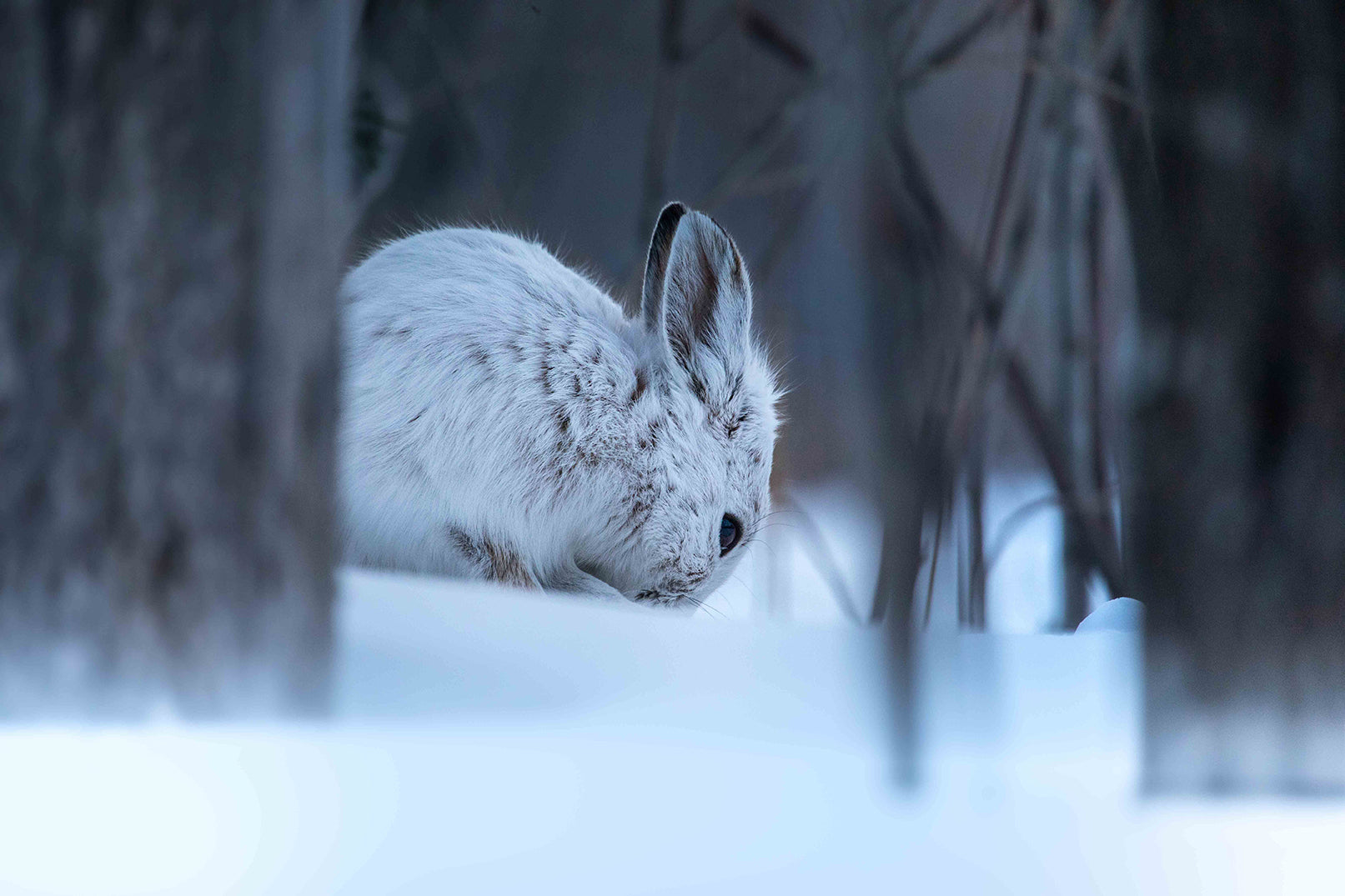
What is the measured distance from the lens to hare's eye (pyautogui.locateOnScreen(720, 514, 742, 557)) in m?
0.61

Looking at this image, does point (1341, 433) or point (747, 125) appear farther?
point (747, 125)

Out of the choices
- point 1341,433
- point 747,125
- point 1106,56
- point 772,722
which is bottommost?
point 772,722

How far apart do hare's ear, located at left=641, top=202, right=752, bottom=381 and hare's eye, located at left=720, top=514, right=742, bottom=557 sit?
0.29ft

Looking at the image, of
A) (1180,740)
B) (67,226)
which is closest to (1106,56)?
(1180,740)

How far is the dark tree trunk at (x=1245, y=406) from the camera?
331mm

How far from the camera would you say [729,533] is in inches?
24.1

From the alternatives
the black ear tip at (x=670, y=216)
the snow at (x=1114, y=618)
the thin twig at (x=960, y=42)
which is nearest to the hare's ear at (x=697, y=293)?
the black ear tip at (x=670, y=216)

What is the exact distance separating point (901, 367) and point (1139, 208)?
0.11m

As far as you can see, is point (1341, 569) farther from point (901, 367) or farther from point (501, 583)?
point (501, 583)

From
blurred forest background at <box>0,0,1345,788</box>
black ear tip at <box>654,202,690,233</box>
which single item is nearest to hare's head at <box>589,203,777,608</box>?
black ear tip at <box>654,202,690,233</box>

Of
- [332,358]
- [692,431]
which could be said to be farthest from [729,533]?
[332,358]

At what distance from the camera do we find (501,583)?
520 mm

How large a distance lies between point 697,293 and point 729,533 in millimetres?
147

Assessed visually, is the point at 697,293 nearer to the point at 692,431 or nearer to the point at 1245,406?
the point at 692,431
